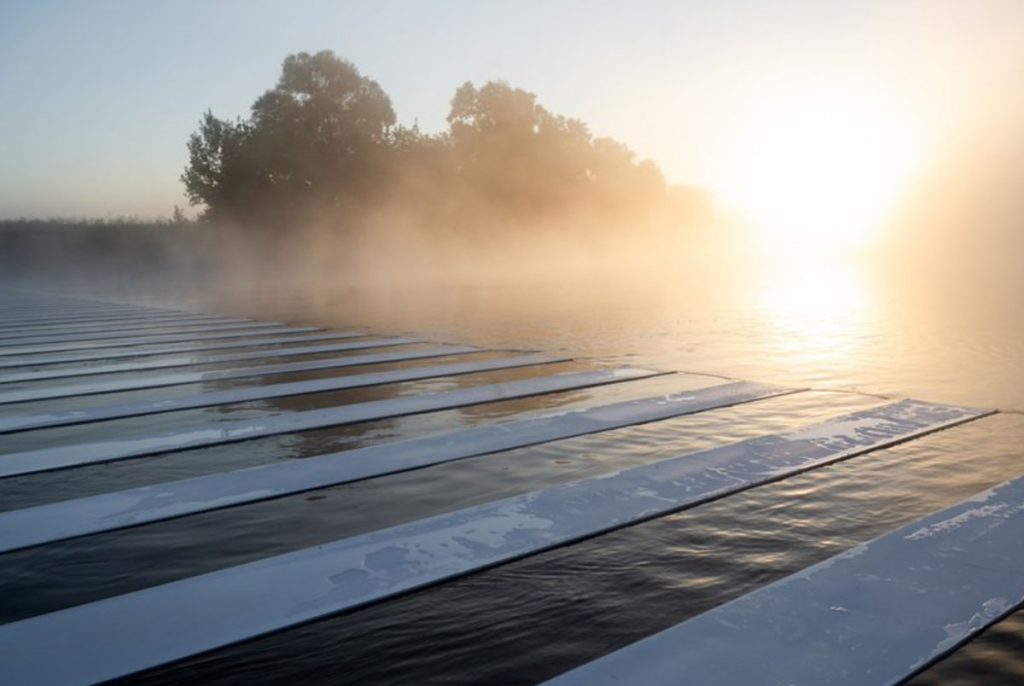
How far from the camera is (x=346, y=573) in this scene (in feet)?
5.78

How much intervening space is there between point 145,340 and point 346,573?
5.78 metres

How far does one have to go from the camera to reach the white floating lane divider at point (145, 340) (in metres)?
6.42

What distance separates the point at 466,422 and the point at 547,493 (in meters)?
1.09

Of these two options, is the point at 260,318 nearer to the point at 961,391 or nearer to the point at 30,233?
the point at 961,391

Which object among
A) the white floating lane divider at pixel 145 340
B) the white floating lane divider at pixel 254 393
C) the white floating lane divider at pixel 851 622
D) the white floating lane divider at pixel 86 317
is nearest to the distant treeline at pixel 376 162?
the white floating lane divider at pixel 86 317

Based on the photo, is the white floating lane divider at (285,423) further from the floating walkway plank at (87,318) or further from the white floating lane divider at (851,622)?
the floating walkway plank at (87,318)

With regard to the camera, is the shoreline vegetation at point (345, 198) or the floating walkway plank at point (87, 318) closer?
the floating walkway plank at point (87, 318)

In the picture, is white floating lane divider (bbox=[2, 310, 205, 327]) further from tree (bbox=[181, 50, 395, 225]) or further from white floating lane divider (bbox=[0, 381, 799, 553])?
tree (bbox=[181, 50, 395, 225])

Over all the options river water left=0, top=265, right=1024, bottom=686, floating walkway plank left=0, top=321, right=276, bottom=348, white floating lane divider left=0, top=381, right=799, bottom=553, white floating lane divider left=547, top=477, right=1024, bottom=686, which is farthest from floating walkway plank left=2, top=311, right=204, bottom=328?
white floating lane divider left=547, top=477, right=1024, bottom=686

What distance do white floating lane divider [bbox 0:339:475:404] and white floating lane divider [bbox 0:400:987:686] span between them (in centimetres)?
296

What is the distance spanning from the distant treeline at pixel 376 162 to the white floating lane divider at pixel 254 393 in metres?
26.0

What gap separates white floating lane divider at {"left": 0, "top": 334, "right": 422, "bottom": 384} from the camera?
5078mm

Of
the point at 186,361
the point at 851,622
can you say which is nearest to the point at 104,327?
the point at 186,361

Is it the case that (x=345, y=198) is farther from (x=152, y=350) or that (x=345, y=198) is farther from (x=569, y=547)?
(x=569, y=547)
